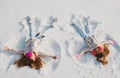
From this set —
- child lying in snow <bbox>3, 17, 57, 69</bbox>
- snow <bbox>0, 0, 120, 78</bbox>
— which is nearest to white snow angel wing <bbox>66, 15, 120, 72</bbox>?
snow <bbox>0, 0, 120, 78</bbox>

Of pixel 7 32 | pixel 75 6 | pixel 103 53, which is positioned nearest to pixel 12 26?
pixel 7 32

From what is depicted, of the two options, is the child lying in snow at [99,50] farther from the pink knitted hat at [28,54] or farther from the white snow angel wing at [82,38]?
the pink knitted hat at [28,54]

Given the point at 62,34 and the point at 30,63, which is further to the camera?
the point at 62,34

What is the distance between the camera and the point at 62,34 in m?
2.29

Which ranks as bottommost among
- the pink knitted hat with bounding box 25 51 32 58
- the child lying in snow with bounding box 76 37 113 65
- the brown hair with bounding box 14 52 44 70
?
the brown hair with bounding box 14 52 44 70

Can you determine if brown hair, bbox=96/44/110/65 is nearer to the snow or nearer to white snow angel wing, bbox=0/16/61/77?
the snow

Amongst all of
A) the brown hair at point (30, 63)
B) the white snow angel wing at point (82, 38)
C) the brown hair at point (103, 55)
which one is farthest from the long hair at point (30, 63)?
the brown hair at point (103, 55)

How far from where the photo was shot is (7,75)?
7.06 feet

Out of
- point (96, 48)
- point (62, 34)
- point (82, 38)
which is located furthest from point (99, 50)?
point (62, 34)

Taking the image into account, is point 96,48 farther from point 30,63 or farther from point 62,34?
point 30,63

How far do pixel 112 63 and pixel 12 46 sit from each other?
53cm

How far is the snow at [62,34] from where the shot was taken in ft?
7.08

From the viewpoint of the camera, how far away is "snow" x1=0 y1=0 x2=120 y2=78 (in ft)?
7.08

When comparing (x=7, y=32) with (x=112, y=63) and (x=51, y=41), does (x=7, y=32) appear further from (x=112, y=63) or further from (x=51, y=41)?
(x=112, y=63)
